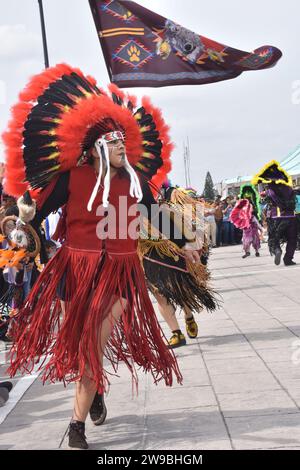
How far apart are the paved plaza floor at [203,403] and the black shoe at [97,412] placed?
0.05m

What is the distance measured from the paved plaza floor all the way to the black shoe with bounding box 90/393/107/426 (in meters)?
0.05

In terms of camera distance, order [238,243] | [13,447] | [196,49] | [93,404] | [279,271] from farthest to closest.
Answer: [238,243] < [279,271] < [196,49] < [93,404] < [13,447]

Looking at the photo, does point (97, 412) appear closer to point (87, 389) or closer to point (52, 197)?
point (87, 389)

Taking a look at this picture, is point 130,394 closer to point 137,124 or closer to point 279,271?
point 137,124

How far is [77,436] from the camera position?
3383 millimetres

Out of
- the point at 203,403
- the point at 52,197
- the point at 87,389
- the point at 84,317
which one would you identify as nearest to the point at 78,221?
the point at 52,197

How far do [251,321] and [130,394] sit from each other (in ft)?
8.93

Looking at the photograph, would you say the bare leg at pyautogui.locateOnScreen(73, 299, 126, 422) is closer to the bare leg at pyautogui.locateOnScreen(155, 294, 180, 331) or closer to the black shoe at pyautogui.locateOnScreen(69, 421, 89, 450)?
the black shoe at pyautogui.locateOnScreen(69, 421, 89, 450)

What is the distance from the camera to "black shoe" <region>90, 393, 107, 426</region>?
12.5ft

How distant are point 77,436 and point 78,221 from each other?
3.69 ft

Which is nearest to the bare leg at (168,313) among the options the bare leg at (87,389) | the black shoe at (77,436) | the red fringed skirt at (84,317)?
the red fringed skirt at (84,317)

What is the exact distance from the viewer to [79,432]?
3.39 metres
